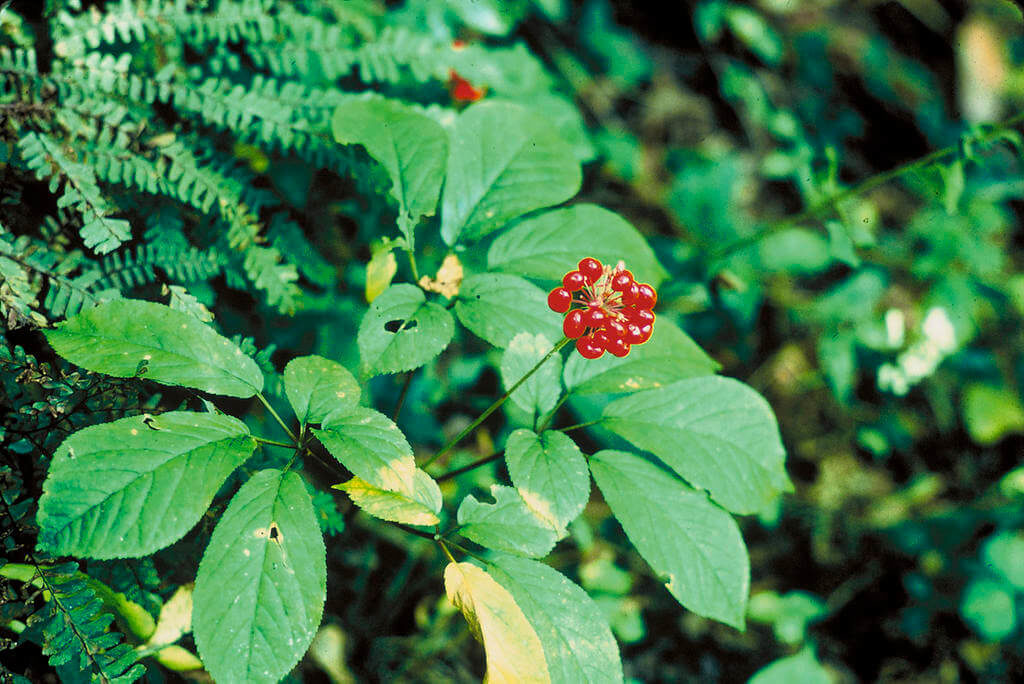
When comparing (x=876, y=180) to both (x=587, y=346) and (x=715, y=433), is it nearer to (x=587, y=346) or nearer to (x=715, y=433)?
(x=715, y=433)

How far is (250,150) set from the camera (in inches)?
78.8

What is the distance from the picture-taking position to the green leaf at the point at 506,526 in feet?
4.01

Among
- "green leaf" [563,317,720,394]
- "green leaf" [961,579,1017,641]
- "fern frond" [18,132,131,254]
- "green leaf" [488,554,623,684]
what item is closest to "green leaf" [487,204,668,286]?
"green leaf" [563,317,720,394]

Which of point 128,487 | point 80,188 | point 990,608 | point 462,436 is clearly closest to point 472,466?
point 462,436

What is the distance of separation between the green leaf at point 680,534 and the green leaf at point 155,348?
0.79 metres

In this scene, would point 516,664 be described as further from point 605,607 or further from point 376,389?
point 376,389

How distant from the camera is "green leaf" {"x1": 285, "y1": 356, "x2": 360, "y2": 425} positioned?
3.94ft

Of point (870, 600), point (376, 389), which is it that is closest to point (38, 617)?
point (376, 389)

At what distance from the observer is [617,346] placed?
1175 mm

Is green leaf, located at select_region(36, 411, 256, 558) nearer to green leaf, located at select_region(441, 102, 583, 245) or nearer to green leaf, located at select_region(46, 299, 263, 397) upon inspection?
green leaf, located at select_region(46, 299, 263, 397)

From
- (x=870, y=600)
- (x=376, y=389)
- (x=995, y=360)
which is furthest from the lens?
(x=995, y=360)

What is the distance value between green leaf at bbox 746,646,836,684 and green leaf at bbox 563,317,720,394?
4.27ft

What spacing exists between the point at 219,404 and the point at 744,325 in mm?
2043

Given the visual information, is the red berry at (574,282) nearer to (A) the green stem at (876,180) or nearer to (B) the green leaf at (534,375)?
(B) the green leaf at (534,375)
